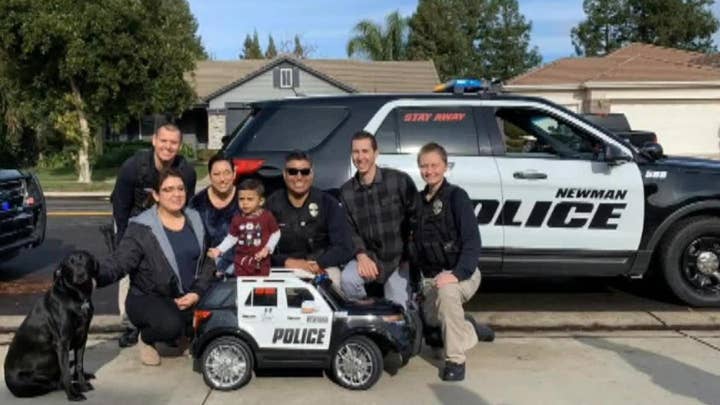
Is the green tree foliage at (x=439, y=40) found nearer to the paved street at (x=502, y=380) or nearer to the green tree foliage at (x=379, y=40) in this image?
the green tree foliage at (x=379, y=40)

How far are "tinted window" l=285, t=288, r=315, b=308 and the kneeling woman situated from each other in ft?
2.28

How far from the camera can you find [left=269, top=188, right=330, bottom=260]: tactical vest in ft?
17.9

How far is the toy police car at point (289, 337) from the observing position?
467 cm

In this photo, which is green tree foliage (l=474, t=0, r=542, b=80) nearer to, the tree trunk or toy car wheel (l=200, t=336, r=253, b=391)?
the tree trunk

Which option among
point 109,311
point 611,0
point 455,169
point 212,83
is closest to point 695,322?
point 455,169

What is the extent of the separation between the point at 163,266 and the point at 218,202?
72 cm

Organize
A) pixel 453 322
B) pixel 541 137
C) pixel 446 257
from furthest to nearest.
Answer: pixel 541 137
pixel 446 257
pixel 453 322

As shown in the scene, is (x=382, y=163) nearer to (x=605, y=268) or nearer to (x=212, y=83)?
(x=605, y=268)

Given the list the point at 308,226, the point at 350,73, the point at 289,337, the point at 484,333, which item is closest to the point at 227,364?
the point at 289,337

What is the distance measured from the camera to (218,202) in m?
5.58

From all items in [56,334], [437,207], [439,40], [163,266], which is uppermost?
[439,40]

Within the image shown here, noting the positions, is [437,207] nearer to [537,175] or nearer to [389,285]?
[389,285]

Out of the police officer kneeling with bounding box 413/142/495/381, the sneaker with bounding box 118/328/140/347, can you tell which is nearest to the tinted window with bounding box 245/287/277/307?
the police officer kneeling with bounding box 413/142/495/381

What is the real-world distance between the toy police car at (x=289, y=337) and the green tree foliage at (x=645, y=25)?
57.4 m
